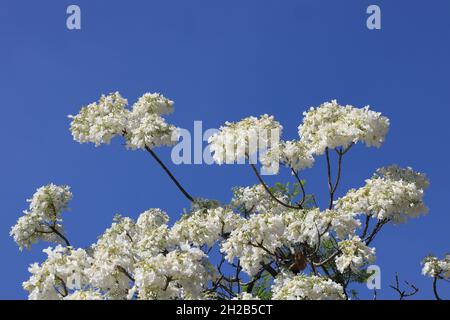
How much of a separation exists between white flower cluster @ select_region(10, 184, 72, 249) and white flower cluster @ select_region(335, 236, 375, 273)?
277 inches

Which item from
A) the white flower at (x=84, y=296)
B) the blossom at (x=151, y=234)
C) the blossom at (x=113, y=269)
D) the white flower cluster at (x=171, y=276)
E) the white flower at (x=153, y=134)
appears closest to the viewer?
the white flower at (x=84, y=296)

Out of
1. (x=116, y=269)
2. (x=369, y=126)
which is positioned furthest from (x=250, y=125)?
(x=116, y=269)

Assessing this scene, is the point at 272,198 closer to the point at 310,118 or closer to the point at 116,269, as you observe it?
the point at 310,118

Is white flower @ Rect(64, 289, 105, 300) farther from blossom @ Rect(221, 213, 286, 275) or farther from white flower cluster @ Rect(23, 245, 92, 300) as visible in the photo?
blossom @ Rect(221, 213, 286, 275)

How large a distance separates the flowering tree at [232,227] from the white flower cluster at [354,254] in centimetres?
2

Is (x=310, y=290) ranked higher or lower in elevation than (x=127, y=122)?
lower

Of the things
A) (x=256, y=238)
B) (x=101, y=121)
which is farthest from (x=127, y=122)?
(x=256, y=238)

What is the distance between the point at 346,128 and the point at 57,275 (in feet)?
22.7

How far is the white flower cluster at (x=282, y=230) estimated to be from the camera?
12922 mm

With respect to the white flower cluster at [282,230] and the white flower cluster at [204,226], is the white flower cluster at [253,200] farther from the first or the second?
the white flower cluster at [282,230]

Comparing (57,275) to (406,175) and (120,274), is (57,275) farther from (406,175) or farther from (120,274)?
(406,175)

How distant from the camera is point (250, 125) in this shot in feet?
48.5

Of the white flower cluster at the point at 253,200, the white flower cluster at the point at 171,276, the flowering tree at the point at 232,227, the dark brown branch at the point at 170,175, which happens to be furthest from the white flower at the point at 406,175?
the white flower cluster at the point at 171,276

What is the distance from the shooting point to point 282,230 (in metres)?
13.1
